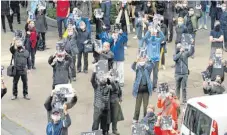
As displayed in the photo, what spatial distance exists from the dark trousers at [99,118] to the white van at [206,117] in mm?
2285

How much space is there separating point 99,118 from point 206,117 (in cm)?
319

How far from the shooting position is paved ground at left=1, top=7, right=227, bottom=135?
15.0 m

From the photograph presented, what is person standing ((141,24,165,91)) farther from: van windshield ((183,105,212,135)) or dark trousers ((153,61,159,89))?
van windshield ((183,105,212,135))

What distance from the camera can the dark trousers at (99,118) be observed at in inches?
535

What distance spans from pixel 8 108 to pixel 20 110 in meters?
0.30

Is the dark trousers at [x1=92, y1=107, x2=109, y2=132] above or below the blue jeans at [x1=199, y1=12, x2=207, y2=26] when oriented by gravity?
below

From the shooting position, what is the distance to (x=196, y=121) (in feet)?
37.2

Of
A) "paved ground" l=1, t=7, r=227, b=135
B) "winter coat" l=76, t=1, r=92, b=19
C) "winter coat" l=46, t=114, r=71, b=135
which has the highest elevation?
"winter coat" l=76, t=1, r=92, b=19

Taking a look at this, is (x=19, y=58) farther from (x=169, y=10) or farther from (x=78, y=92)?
(x=169, y=10)

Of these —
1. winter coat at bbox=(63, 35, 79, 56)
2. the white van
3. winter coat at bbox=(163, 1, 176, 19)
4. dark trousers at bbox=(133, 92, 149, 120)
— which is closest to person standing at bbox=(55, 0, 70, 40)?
winter coat at bbox=(163, 1, 176, 19)

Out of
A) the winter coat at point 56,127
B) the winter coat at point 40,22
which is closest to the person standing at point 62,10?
the winter coat at point 40,22

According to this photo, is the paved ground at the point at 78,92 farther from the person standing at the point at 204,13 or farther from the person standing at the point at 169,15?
the person standing at the point at 204,13

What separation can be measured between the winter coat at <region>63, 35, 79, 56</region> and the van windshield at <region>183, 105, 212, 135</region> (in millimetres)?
5897

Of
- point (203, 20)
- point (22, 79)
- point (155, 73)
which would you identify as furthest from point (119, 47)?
point (203, 20)
